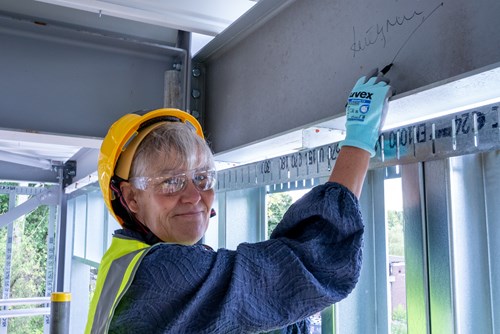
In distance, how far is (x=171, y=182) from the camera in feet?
3.54

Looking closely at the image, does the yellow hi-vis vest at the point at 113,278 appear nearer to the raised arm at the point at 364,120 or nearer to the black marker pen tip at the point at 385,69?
the raised arm at the point at 364,120

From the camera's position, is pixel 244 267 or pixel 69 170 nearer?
pixel 244 267

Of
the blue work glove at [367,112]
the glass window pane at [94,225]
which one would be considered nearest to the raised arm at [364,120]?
the blue work glove at [367,112]

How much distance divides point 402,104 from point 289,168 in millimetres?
489

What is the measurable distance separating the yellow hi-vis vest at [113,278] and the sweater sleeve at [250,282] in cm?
2

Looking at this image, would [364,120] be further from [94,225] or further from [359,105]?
[94,225]

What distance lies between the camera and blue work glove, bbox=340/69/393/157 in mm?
1068

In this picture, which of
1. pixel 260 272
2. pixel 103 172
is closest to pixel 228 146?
pixel 103 172

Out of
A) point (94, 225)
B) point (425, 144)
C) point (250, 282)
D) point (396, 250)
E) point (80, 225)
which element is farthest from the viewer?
point (80, 225)

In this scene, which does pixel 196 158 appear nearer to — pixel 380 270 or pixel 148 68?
pixel 380 270
